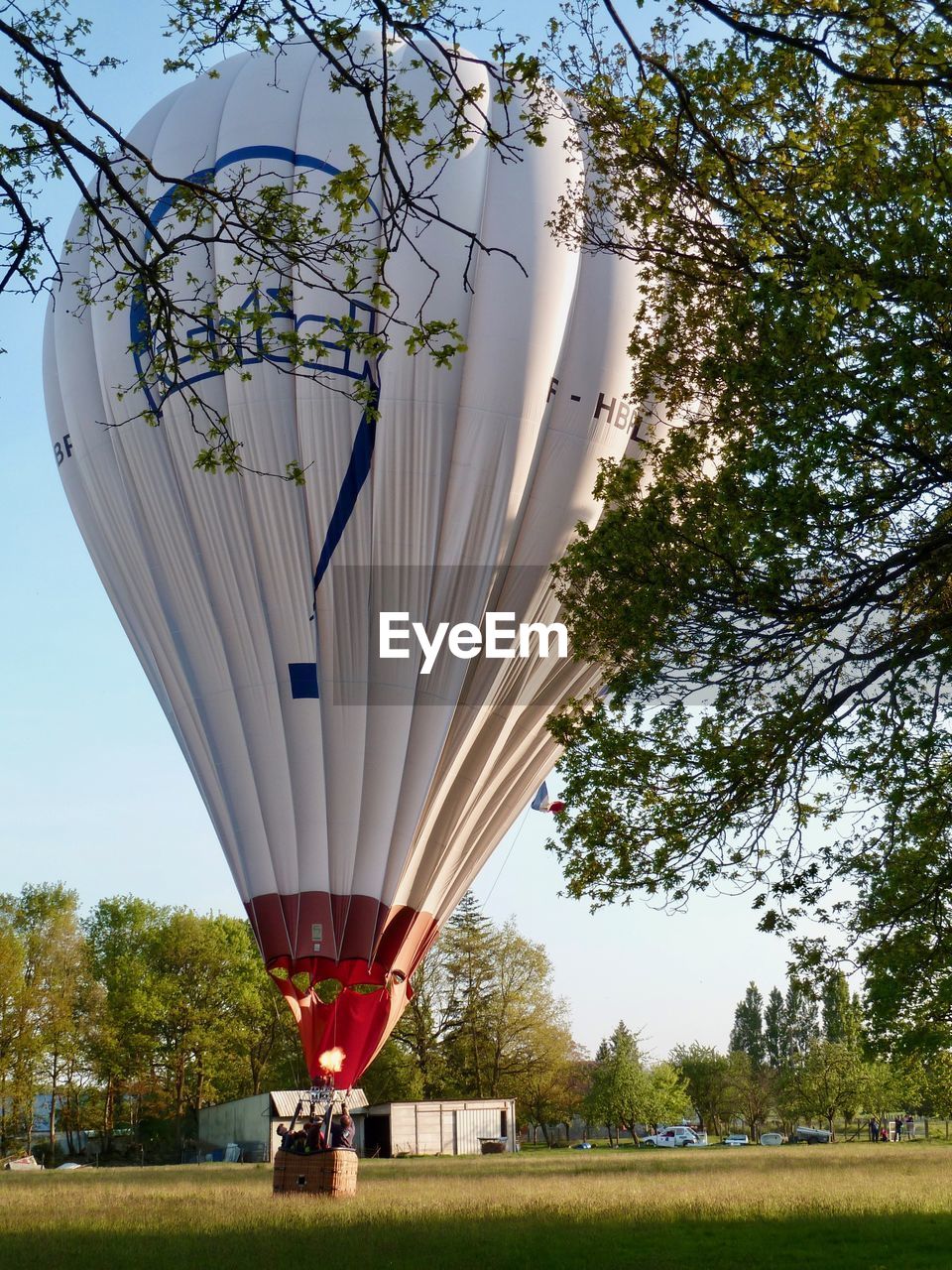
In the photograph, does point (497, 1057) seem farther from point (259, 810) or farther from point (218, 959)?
point (259, 810)

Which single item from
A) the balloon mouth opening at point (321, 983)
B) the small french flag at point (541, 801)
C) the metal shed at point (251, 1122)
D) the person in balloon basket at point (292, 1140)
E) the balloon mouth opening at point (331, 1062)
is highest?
the small french flag at point (541, 801)

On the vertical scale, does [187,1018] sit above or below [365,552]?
below

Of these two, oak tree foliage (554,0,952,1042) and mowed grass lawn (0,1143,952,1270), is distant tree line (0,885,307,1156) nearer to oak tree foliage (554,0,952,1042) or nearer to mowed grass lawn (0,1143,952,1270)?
mowed grass lawn (0,1143,952,1270)

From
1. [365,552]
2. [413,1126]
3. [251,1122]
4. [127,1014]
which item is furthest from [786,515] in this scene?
[127,1014]

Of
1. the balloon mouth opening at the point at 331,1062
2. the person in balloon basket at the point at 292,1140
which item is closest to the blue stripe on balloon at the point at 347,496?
the balloon mouth opening at the point at 331,1062

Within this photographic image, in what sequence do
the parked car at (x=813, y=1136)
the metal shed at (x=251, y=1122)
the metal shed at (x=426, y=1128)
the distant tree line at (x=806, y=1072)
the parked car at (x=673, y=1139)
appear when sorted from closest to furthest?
the distant tree line at (x=806, y=1072) → the metal shed at (x=426, y=1128) → the metal shed at (x=251, y=1122) → the parked car at (x=673, y=1139) → the parked car at (x=813, y=1136)

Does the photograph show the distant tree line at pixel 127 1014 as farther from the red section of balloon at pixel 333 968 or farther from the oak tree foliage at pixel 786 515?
the oak tree foliage at pixel 786 515

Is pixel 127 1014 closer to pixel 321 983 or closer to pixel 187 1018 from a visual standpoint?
pixel 187 1018
